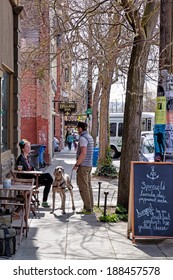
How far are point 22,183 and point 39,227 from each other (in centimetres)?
121

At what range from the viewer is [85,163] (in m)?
9.80

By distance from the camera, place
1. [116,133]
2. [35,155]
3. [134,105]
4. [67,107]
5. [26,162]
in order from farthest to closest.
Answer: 1. [116,133]
2. [67,107]
3. [35,155]
4. [26,162]
5. [134,105]

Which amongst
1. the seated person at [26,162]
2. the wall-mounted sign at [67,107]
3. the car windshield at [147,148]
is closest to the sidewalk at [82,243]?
the seated person at [26,162]

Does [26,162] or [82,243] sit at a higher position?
[26,162]

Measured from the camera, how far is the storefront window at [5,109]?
32.8 feet

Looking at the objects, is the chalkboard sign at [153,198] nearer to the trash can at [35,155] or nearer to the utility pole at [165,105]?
the utility pole at [165,105]

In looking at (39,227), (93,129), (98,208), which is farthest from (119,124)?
(39,227)

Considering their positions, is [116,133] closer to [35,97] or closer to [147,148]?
[147,148]

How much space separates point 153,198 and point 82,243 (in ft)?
4.10

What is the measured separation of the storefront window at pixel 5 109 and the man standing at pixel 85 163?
150cm

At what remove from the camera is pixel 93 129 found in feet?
90.7

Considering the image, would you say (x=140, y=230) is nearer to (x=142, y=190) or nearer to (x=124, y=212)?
(x=142, y=190)

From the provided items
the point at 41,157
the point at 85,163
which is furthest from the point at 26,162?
the point at 41,157

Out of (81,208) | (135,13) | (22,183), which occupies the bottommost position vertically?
(81,208)
